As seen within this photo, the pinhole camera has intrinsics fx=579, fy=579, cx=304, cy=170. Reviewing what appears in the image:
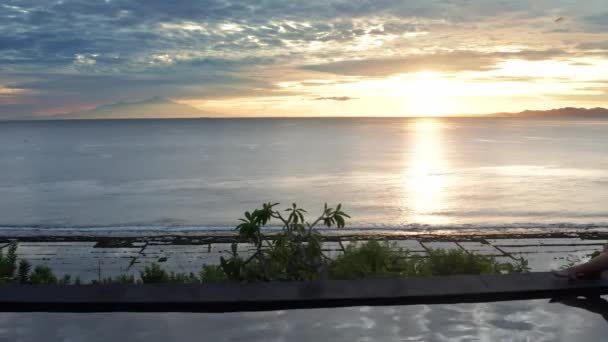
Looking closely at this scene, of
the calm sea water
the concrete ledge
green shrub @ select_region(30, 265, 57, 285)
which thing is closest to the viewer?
the concrete ledge

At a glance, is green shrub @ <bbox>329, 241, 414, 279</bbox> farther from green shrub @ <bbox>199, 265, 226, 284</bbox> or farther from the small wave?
the small wave

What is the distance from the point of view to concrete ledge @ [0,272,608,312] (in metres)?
4.15

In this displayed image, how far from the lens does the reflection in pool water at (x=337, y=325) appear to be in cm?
376

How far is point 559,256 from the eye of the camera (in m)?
14.4

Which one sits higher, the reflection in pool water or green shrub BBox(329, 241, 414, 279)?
green shrub BBox(329, 241, 414, 279)

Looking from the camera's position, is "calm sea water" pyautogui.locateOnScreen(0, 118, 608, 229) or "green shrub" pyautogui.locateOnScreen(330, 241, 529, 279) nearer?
"green shrub" pyautogui.locateOnScreen(330, 241, 529, 279)

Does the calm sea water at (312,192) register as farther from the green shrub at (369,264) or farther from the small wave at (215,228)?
the green shrub at (369,264)

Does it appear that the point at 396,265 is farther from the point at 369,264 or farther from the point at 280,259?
the point at 280,259

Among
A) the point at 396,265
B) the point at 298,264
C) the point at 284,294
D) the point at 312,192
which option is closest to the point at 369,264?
the point at 396,265

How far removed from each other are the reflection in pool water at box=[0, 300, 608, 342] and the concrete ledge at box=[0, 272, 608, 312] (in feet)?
0.23

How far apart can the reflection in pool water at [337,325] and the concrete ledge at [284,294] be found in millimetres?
71

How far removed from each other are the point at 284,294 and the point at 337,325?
532 mm

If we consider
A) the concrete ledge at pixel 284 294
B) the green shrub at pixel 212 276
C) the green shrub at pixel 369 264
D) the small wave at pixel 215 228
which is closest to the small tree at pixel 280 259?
the green shrub at pixel 212 276

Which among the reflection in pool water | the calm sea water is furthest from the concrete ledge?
the calm sea water
